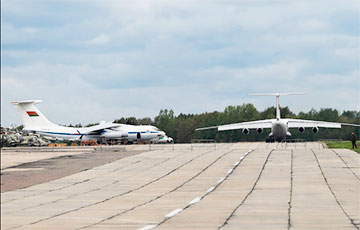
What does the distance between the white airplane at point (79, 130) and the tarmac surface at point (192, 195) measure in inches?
1765

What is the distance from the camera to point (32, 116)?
95750mm

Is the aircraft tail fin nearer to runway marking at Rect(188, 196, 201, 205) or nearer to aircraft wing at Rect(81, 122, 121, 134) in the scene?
aircraft wing at Rect(81, 122, 121, 134)

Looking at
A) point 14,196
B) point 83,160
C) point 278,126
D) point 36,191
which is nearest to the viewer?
point 14,196

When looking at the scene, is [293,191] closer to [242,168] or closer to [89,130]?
[242,168]

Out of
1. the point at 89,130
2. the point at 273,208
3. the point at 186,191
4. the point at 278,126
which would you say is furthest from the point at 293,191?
the point at 89,130

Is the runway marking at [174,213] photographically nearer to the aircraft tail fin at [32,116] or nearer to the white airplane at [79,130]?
the white airplane at [79,130]

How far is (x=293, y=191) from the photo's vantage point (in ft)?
82.4

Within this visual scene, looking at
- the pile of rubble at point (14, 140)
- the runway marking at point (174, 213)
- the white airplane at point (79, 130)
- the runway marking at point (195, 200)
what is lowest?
the runway marking at point (174, 213)

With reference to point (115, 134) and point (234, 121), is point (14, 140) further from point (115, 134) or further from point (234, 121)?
point (234, 121)

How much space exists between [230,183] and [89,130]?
65.5 m

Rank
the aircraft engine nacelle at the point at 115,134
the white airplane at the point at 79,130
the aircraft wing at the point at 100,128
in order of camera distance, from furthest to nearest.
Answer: the aircraft wing at the point at 100,128 < the aircraft engine nacelle at the point at 115,134 < the white airplane at the point at 79,130

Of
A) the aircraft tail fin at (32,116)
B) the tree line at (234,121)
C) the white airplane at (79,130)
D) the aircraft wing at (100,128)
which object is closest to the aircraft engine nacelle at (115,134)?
the white airplane at (79,130)

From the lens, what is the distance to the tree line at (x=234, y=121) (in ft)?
391

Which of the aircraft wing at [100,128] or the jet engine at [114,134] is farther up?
the aircraft wing at [100,128]
